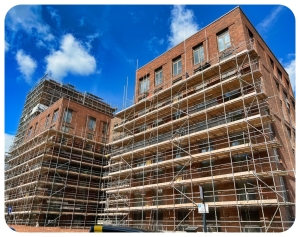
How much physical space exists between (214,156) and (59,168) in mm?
17134

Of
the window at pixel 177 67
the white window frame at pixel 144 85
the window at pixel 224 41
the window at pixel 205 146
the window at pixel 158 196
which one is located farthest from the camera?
the white window frame at pixel 144 85

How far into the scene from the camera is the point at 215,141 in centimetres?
1455

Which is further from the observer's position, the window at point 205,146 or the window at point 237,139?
the window at point 205,146

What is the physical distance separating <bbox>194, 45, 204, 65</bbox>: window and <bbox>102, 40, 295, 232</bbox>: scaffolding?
989 millimetres

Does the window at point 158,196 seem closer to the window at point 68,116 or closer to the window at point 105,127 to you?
the window at point 68,116

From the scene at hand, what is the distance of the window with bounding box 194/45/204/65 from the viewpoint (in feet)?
62.6

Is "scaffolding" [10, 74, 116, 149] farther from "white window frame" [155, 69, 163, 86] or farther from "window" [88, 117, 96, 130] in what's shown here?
"white window frame" [155, 69, 163, 86]

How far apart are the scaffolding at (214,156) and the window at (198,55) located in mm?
989

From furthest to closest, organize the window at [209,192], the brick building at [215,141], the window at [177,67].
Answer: the window at [177,67]
the window at [209,192]
the brick building at [215,141]

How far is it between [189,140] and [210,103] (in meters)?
2.87

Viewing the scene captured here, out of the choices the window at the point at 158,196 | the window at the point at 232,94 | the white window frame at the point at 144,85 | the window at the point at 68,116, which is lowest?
the window at the point at 158,196

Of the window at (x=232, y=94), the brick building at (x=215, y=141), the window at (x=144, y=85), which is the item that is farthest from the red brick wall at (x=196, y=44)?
the window at (x=232, y=94)

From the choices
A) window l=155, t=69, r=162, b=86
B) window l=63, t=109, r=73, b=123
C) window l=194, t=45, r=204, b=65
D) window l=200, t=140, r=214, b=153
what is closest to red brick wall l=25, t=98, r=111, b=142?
window l=63, t=109, r=73, b=123

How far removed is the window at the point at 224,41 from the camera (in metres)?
17.7
